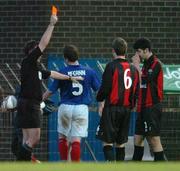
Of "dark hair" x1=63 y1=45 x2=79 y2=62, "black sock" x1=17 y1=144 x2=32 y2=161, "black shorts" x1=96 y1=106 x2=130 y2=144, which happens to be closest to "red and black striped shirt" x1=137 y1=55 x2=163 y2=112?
"black shorts" x1=96 y1=106 x2=130 y2=144

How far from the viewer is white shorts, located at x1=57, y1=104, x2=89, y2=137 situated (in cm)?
1380

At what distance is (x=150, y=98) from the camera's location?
1382 cm

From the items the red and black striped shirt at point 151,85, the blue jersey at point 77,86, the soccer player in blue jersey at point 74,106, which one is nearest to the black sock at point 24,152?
the soccer player in blue jersey at point 74,106

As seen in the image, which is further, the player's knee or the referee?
the player's knee

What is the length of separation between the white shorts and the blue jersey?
3.6 inches

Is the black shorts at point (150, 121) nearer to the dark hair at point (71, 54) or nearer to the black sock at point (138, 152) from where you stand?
the black sock at point (138, 152)

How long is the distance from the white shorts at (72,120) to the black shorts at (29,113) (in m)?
0.58

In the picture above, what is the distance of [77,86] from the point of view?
1384 centimetres

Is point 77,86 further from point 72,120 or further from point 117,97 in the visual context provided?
point 117,97

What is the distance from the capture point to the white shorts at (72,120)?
1380 cm

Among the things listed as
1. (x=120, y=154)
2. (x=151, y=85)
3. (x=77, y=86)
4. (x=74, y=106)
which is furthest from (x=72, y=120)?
(x=151, y=85)

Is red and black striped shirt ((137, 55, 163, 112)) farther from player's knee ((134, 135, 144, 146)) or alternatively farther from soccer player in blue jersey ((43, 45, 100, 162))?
soccer player in blue jersey ((43, 45, 100, 162))

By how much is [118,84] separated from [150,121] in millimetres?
920

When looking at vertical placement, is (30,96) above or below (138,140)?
above
